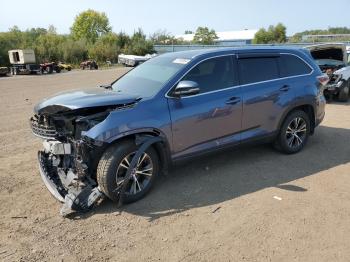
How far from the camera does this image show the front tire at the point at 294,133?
243 inches

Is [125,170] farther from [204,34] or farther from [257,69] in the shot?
[204,34]

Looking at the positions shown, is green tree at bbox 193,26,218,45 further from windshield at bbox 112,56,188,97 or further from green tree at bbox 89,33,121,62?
windshield at bbox 112,56,188,97

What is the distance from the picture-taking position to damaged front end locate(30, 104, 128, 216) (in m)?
4.30

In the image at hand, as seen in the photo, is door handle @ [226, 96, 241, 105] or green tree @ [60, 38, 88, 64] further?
green tree @ [60, 38, 88, 64]

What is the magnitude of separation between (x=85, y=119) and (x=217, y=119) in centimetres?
187

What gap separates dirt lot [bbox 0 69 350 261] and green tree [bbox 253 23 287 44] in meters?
72.5

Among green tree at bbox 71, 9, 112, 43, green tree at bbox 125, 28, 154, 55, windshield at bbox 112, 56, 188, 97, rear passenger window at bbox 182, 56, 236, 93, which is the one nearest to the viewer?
windshield at bbox 112, 56, 188, 97

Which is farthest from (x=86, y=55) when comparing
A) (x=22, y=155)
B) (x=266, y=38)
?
(x=22, y=155)

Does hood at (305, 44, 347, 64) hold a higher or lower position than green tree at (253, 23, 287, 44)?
lower

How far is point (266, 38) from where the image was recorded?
3000 inches

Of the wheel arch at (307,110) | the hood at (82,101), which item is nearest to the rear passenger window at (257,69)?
the wheel arch at (307,110)

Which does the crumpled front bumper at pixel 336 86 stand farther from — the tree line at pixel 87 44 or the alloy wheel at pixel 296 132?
the tree line at pixel 87 44

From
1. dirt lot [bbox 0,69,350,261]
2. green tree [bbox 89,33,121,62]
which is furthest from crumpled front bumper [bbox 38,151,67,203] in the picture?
green tree [bbox 89,33,121,62]

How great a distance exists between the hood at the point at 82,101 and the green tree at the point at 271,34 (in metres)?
73.3
